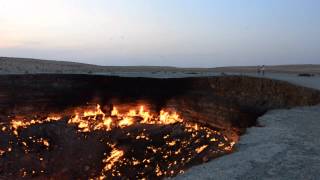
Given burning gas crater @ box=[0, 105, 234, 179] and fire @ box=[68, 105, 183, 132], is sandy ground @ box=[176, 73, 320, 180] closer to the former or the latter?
burning gas crater @ box=[0, 105, 234, 179]

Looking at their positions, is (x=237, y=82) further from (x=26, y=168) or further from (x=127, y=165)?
(x=26, y=168)

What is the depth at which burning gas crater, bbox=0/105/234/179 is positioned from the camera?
17.8 m

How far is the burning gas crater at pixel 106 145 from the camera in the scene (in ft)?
58.5

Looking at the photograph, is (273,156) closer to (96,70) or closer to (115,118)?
(115,118)

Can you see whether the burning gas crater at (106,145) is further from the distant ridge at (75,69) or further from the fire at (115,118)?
the distant ridge at (75,69)

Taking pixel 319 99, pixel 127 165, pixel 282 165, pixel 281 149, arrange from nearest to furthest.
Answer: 1. pixel 282 165
2. pixel 281 149
3. pixel 127 165
4. pixel 319 99

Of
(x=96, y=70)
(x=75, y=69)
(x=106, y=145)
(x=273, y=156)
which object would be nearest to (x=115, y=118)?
(x=106, y=145)

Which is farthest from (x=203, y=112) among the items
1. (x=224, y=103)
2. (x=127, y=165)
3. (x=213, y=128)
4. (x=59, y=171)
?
(x=59, y=171)

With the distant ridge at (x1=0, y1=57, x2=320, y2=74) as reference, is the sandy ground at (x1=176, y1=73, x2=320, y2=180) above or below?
below

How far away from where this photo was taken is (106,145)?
845 inches

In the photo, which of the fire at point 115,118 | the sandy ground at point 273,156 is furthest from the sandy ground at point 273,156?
the fire at point 115,118

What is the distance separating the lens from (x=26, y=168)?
18797 millimetres

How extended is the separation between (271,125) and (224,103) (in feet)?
35.6

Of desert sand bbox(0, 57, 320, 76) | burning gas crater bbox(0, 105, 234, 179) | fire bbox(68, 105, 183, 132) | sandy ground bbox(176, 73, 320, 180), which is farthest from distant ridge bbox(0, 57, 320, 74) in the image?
sandy ground bbox(176, 73, 320, 180)
